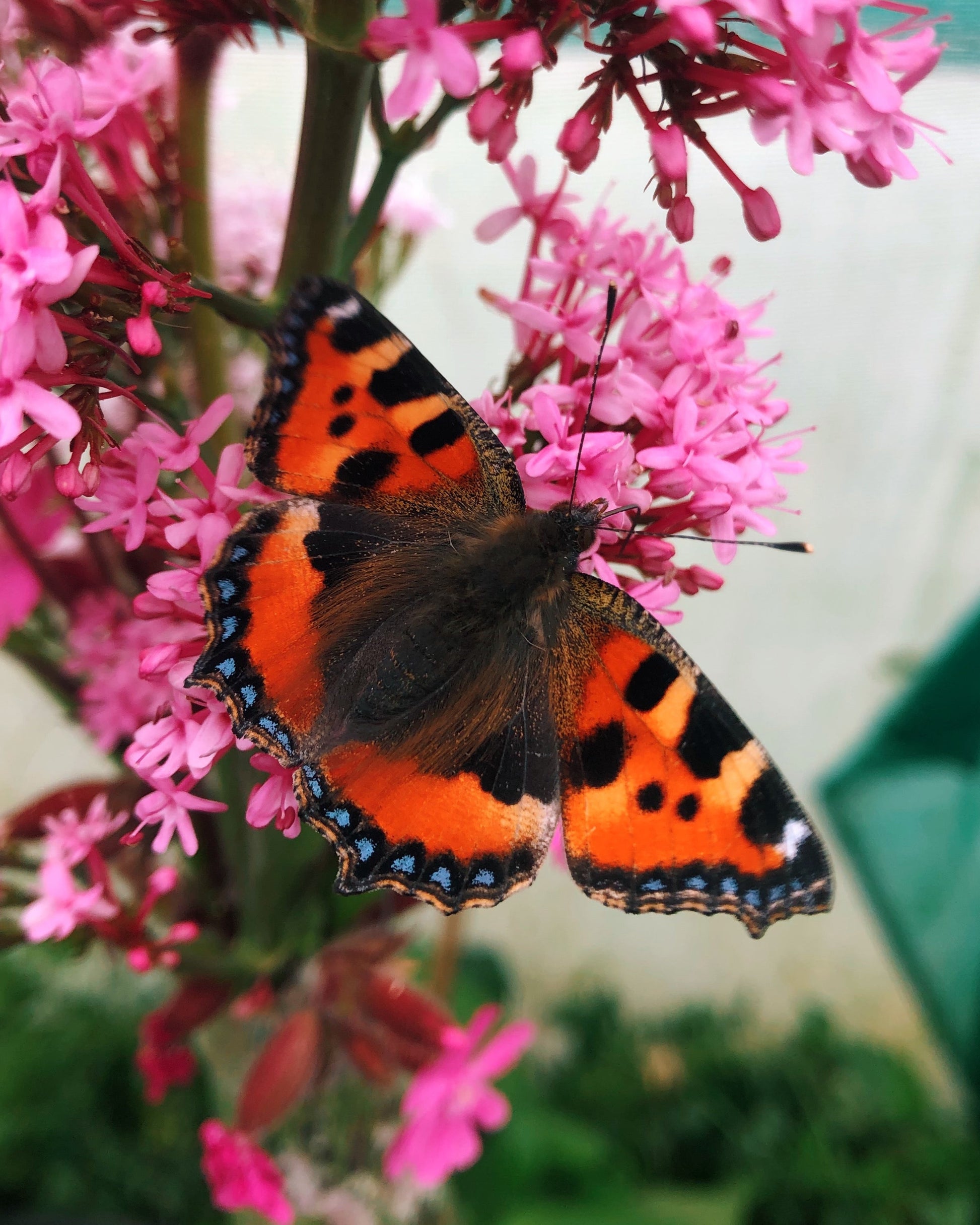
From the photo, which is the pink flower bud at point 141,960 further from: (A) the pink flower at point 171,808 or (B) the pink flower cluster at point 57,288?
(B) the pink flower cluster at point 57,288

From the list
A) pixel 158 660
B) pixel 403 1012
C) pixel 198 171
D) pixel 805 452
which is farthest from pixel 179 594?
pixel 805 452

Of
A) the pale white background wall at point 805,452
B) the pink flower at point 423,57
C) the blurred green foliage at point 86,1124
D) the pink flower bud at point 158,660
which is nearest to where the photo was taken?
the pink flower at point 423,57

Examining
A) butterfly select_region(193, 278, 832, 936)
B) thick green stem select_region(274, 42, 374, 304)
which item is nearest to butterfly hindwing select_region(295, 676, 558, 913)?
butterfly select_region(193, 278, 832, 936)

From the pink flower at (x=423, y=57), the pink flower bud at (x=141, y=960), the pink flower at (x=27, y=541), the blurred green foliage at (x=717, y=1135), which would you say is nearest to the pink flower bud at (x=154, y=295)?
the pink flower at (x=423, y=57)

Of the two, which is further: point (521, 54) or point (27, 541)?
point (27, 541)

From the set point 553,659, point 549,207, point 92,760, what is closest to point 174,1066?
point 553,659

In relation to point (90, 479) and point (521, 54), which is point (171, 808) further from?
point (521, 54)
